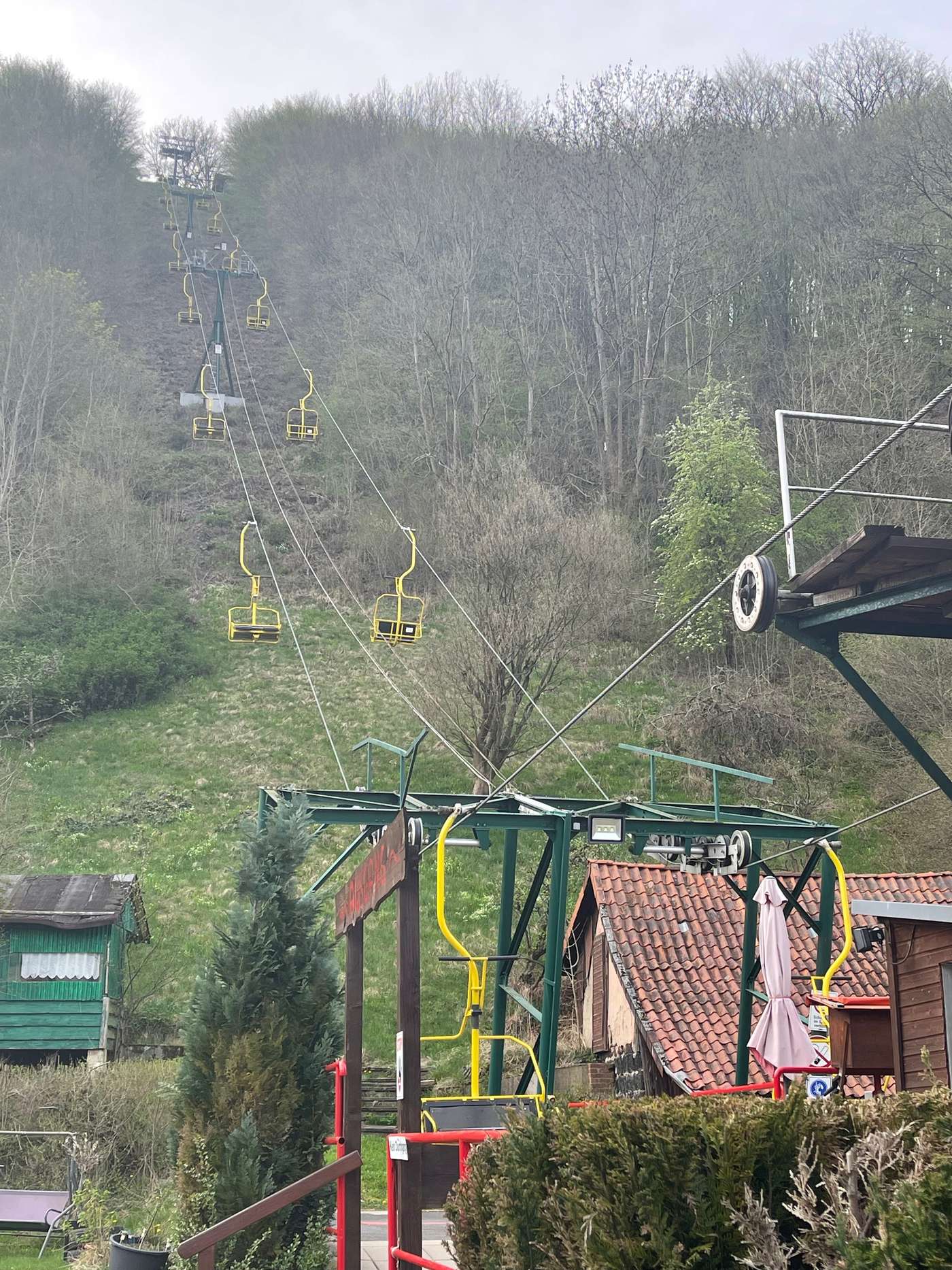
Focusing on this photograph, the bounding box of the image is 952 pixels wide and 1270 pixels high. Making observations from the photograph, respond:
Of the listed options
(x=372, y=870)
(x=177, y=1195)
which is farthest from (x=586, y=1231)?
(x=177, y=1195)

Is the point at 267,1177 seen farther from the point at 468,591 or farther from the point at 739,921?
the point at 468,591

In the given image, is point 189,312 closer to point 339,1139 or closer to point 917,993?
point 917,993

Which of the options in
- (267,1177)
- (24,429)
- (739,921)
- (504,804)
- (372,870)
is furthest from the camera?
(24,429)

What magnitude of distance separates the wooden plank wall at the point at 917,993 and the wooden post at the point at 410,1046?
400 cm

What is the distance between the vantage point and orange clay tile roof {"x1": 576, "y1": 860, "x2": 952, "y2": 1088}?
669 inches

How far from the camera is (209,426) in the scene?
1956 inches

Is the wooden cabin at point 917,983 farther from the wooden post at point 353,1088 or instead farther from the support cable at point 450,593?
the wooden post at point 353,1088

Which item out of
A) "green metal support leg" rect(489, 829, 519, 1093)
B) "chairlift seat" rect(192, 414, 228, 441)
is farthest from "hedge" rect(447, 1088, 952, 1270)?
"chairlift seat" rect(192, 414, 228, 441)

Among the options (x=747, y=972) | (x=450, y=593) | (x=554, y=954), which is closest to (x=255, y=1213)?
(x=554, y=954)

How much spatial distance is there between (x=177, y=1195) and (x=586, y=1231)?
4.87 meters

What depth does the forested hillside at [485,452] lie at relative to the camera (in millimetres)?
29000

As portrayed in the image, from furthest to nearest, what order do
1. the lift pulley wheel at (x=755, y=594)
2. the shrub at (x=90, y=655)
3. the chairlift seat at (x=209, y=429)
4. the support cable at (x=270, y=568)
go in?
the chairlift seat at (x=209, y=429)
the shrub at (x=90, y=655)
the support cable at (x=270, y=568)
the lift pulley wheel at (x=755, y=594)

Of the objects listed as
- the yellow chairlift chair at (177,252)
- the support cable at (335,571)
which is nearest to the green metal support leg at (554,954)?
the support cable at (335,571)

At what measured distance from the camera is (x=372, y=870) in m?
7.10
